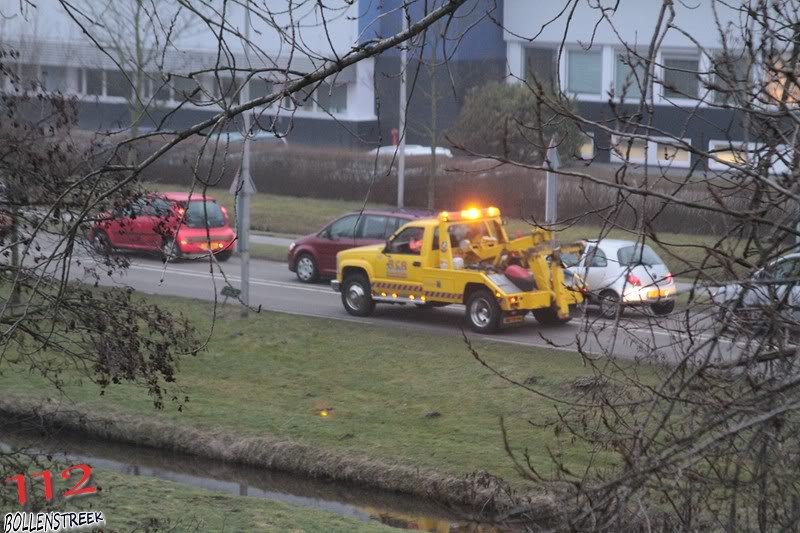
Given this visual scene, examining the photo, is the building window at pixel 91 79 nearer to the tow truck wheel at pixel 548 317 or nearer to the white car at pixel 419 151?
the white car at pixel 419 151

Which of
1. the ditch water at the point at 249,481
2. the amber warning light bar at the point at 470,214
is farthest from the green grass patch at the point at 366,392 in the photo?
the amber warning light bar at the point at 470,214

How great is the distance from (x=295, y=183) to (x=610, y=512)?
3853 cm

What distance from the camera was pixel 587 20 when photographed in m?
35.9

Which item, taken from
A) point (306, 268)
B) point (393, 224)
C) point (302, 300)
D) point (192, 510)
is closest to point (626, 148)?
point (192, 510)

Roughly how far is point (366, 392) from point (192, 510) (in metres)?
5.31

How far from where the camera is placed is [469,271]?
64.3ft

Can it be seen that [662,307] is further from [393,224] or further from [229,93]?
[393,224]

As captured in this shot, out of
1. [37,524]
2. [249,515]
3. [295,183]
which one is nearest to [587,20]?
[295,183]

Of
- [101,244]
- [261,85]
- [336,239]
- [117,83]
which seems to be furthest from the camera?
[117,83]

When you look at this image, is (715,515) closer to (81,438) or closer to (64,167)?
(64,167)

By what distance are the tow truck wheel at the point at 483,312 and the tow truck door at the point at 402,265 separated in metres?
1.08

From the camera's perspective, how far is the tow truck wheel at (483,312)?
63.5 feet

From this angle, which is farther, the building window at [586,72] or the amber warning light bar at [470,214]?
the building window at [586,72]

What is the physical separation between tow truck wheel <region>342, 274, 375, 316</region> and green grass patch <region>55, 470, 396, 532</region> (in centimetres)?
927
